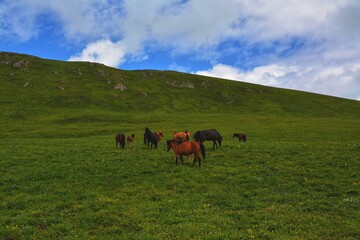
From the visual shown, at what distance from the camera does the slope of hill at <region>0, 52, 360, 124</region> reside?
105812 mm

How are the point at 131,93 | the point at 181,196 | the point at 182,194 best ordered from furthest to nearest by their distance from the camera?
the point at 131,93 → the point at 182,194 → the point at 181,196

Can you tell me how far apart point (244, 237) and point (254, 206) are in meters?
3.95

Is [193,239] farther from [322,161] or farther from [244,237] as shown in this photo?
[322,161]

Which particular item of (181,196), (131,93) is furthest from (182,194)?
(131,93)

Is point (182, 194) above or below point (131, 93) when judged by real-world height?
below

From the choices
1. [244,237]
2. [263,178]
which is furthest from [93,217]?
[263,178]

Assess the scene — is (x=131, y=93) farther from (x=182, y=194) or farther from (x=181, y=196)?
(x=181, y=196)

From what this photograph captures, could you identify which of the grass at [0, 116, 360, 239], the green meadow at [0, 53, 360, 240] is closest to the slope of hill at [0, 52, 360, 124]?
the green meadow at [0, 53, 360, 240]

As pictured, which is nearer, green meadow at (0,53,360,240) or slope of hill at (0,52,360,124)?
green meadow at (0,53,360,240)

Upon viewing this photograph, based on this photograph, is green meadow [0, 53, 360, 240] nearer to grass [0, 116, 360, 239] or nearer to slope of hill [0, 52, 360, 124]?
grass [0, 116, 360, 239]

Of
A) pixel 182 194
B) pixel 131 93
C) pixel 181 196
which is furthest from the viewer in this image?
pixel 131 93

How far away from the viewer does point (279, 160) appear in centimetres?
2508

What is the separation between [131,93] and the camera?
125m

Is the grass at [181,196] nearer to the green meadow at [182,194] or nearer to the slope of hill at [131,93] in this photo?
the green meadow at [182,194]
